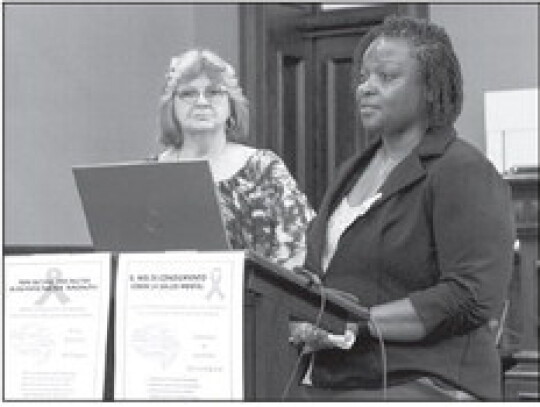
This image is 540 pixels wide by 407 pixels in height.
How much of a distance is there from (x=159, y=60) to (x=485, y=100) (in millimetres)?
1668

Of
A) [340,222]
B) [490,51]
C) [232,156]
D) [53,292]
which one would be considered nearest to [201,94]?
[232,156]

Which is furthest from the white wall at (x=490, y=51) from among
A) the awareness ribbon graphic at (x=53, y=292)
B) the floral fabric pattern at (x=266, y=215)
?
the awareness ribbon graphic at (x=53, y=292)

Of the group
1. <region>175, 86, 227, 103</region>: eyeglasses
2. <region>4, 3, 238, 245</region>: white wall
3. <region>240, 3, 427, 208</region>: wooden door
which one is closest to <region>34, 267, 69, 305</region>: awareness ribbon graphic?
<region>175, 86, 227, 103</region>: eyeglasses

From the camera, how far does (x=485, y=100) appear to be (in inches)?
221

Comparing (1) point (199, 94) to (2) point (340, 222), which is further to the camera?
(1) point (199, 94)

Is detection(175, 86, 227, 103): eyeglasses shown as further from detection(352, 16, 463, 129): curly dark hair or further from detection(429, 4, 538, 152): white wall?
detection(429, 4, 538, 152): white wall

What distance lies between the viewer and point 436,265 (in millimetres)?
2045

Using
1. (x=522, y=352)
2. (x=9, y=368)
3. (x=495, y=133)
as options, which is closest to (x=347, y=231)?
(x=9, y=368)

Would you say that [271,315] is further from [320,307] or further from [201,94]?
[201,94]

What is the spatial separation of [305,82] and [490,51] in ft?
3.68

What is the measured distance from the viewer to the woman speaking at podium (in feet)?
6.55

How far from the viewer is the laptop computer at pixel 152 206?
1.98 metres

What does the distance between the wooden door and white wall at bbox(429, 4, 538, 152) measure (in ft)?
1.39

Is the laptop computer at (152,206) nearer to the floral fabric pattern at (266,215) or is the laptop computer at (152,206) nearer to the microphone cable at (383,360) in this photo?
the microphone cable at (383,360)
